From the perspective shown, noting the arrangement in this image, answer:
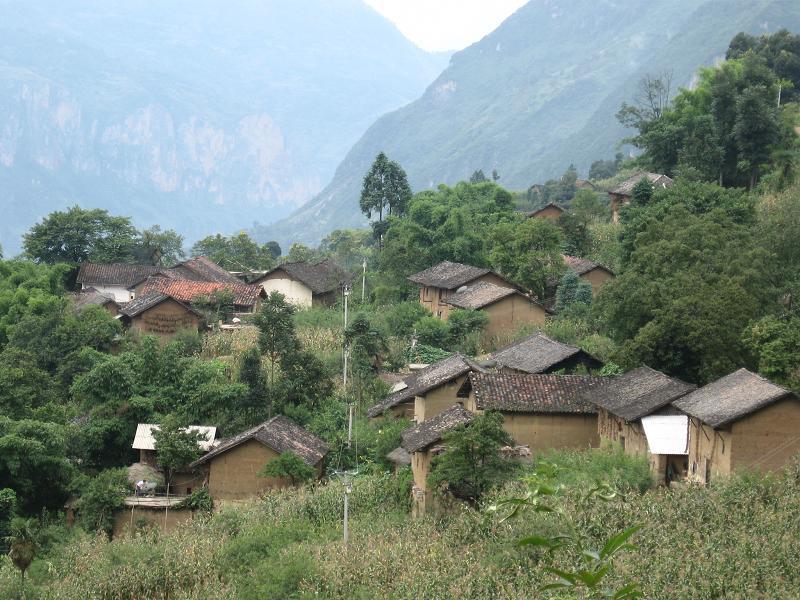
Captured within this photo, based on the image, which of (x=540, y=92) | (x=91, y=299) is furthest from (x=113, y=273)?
(x=540, y=92)

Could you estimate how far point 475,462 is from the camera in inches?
959

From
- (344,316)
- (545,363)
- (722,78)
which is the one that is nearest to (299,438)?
(545,363)

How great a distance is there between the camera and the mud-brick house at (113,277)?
5184cm

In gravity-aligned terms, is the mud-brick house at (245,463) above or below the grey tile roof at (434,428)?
below

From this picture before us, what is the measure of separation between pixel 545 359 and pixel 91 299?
→ 21.3 m

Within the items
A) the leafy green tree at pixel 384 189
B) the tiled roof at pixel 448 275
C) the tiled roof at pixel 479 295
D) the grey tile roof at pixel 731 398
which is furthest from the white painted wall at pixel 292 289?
the grey tile roof at pixel 731 398

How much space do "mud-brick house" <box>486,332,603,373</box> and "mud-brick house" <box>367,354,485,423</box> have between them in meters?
0.83

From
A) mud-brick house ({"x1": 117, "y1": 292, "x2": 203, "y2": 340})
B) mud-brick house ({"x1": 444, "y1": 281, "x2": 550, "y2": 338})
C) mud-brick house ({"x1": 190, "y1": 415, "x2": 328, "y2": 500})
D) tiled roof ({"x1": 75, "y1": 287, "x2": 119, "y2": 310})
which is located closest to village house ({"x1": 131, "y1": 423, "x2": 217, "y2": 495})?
mud-brick house ({"x1": 190, "y1": 415, "x2": 328, "y2": 500})

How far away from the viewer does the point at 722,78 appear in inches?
1817

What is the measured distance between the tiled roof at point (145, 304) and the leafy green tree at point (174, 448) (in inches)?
456

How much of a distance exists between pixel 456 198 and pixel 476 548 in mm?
33299

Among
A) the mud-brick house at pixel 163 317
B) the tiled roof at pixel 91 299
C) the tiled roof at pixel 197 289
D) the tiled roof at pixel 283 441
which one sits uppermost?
the tiled roof at pixel 197 289

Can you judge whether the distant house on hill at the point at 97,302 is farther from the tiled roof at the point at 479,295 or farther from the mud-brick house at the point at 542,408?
the mud-brick house at the point at 542,408

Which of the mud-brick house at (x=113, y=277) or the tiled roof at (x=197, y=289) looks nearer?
the tiled roof at (x=197, y=289)
